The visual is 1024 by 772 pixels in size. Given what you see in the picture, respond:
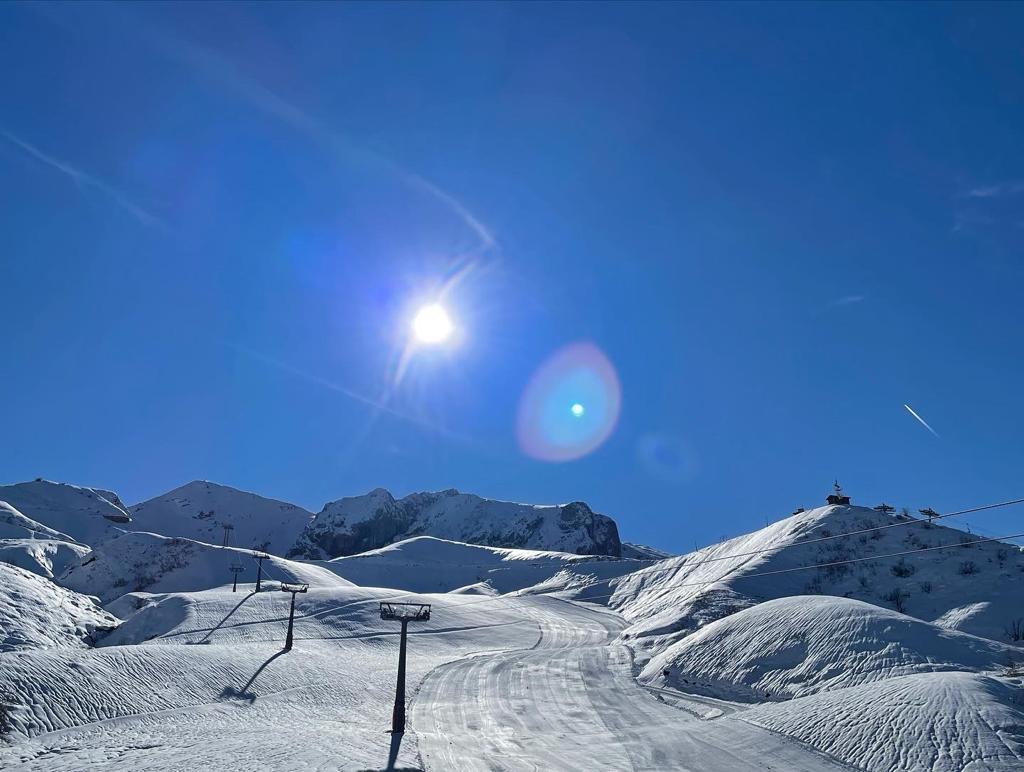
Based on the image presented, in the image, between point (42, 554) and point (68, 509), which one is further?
point (68, 509)

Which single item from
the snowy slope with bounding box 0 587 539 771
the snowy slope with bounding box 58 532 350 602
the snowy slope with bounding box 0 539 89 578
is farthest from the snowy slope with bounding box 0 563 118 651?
the snowy slope with bounding box 58 532 350 602

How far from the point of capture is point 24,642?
3456 centimetres

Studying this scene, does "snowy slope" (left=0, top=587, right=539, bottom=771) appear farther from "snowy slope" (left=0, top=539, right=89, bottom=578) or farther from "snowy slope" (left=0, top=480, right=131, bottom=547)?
"snowy slope" (left=0, top=480, right=131, bottom=547)

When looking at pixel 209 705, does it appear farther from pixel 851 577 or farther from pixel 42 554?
pixel 42 554

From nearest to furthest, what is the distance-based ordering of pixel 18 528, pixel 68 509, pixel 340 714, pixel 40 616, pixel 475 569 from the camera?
pixel 340 714 < pixel 40 616 < pixel 18 528 < pixel 475 569 < pixel 68 509

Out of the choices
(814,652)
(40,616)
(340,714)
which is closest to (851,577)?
(814,652)

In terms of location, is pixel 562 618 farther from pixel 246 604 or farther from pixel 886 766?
pixel 886 766

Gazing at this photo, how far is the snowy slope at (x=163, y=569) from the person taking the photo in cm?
8194

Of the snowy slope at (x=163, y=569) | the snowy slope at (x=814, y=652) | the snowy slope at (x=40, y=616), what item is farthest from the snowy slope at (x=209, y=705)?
the snowy slope at (x=163, y=569)

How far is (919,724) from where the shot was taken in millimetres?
19516

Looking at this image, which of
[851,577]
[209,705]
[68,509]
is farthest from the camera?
[68,509]

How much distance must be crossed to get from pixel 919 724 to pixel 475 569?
99.0 m

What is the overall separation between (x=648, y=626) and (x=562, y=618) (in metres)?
17.2

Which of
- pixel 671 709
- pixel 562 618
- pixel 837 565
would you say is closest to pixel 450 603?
pixel 562 618
